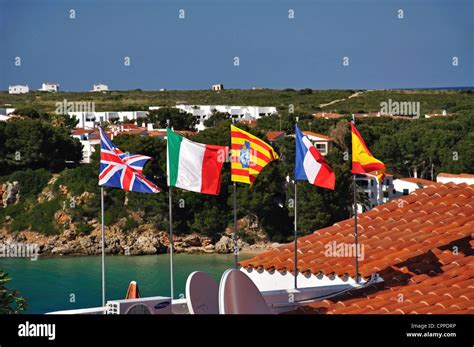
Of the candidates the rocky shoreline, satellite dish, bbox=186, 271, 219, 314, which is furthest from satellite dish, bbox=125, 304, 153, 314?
the rocky shoreline

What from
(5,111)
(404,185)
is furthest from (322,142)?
(5,111)

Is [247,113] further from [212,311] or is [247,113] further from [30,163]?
[212,311]

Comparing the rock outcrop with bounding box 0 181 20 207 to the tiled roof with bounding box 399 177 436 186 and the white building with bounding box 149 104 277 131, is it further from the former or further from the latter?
the tiled roof with bounding box 399 177 436 186

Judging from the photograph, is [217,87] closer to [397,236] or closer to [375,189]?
[375,189]

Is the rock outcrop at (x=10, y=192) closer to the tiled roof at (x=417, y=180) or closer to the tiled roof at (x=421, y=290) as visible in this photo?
the tiled roof at (x=417, y=180)

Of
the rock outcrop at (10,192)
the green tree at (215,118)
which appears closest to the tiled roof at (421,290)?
the rock outcrop at (10,192)

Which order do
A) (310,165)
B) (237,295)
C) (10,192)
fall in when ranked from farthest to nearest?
(10,192) < (310,165) < (237,295)
